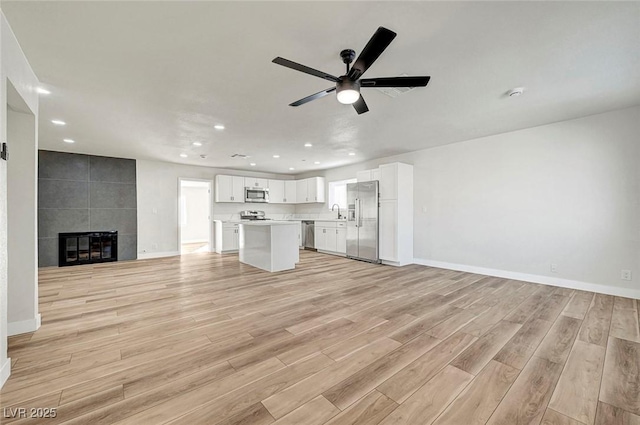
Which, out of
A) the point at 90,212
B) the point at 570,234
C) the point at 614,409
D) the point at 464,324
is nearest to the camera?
the point at 614,409

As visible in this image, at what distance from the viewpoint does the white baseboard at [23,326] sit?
245 centimetres

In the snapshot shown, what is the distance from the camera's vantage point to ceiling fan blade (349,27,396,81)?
1643mm

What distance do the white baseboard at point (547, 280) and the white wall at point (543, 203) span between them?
0.01 m

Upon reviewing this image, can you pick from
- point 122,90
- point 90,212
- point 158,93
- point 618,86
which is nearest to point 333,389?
point 158,93

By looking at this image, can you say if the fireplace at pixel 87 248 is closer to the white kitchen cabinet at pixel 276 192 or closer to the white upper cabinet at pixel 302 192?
the white kitchen cabinet at pixel 276 192

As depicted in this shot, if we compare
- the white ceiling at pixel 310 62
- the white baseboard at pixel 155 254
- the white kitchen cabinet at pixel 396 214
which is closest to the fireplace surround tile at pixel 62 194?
the white baseboard at pixel 155 254

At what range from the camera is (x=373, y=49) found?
1.82 meters

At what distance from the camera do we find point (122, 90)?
291 cm

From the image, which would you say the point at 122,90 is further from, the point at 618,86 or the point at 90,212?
the point at 618,86

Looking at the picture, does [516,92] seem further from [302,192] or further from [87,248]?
[87,248]

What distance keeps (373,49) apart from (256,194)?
22.8ft

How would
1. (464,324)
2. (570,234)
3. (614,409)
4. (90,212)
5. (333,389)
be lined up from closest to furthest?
(614,409)
(333,389)
(464,324)
(570,234)
(90,212)

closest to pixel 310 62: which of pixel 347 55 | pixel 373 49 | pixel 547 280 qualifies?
pixel 347 55

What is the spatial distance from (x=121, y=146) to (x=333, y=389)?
6.12 metres
